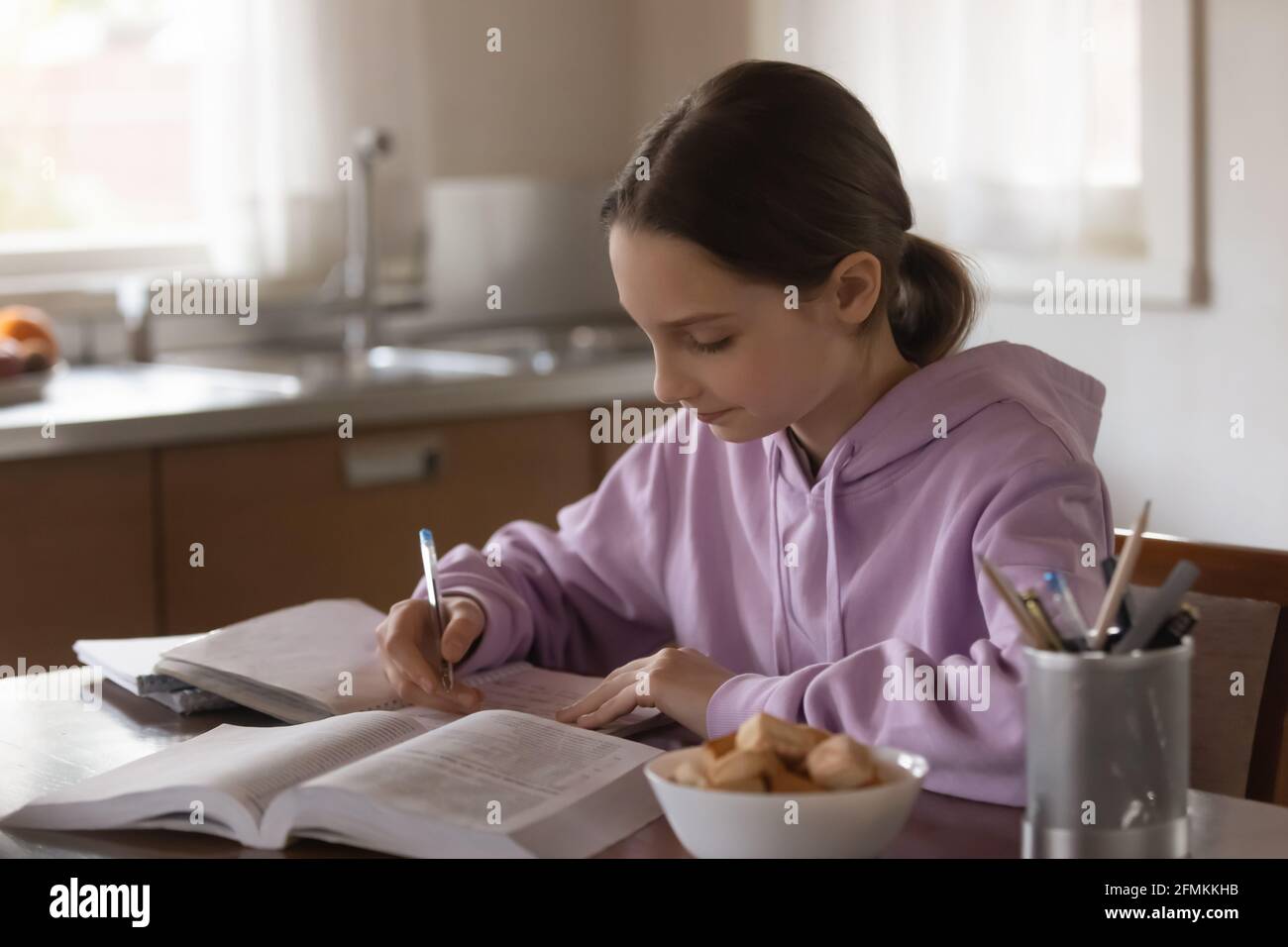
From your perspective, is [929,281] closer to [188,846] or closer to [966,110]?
[188,846]

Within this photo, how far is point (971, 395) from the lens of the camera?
1227 mm

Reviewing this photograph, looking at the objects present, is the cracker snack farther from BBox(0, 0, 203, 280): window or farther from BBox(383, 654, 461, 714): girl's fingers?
BBox(0, 0, 203, 280): window

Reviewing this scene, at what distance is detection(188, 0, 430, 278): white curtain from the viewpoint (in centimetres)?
293

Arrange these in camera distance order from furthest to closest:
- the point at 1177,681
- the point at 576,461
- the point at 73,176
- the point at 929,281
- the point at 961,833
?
the point at 73,176 → the point at 576,461 → the point at 929,281 → the point at 961,833 → the point at 1177,681

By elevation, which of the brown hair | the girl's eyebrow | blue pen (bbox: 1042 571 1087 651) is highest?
the brown hair

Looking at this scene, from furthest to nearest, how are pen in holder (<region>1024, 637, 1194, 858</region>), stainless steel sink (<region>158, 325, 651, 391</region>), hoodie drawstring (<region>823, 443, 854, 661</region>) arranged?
stainless steel sink (<region>158, 325, 651, 391</region>) < hoodie drawstring (<region>823, 443, 854, 661</region>) < pen in holder (<region>1024, 637, 1194, 858</region>)

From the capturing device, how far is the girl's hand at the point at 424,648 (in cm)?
121

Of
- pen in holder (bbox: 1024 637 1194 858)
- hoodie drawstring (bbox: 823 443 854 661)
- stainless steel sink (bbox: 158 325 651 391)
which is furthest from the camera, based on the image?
stainless steel sink (bbox: 158 325 651 391)

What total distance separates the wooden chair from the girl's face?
1.07 ft

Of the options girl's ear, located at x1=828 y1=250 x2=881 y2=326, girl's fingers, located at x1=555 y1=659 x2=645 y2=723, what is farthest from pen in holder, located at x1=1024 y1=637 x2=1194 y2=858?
girl's ear, located at x1=828 y1=250 x2=881 y2=326

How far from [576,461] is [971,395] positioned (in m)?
1.50

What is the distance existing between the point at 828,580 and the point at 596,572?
28 centimetres

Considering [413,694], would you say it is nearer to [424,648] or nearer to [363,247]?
[424,648]
